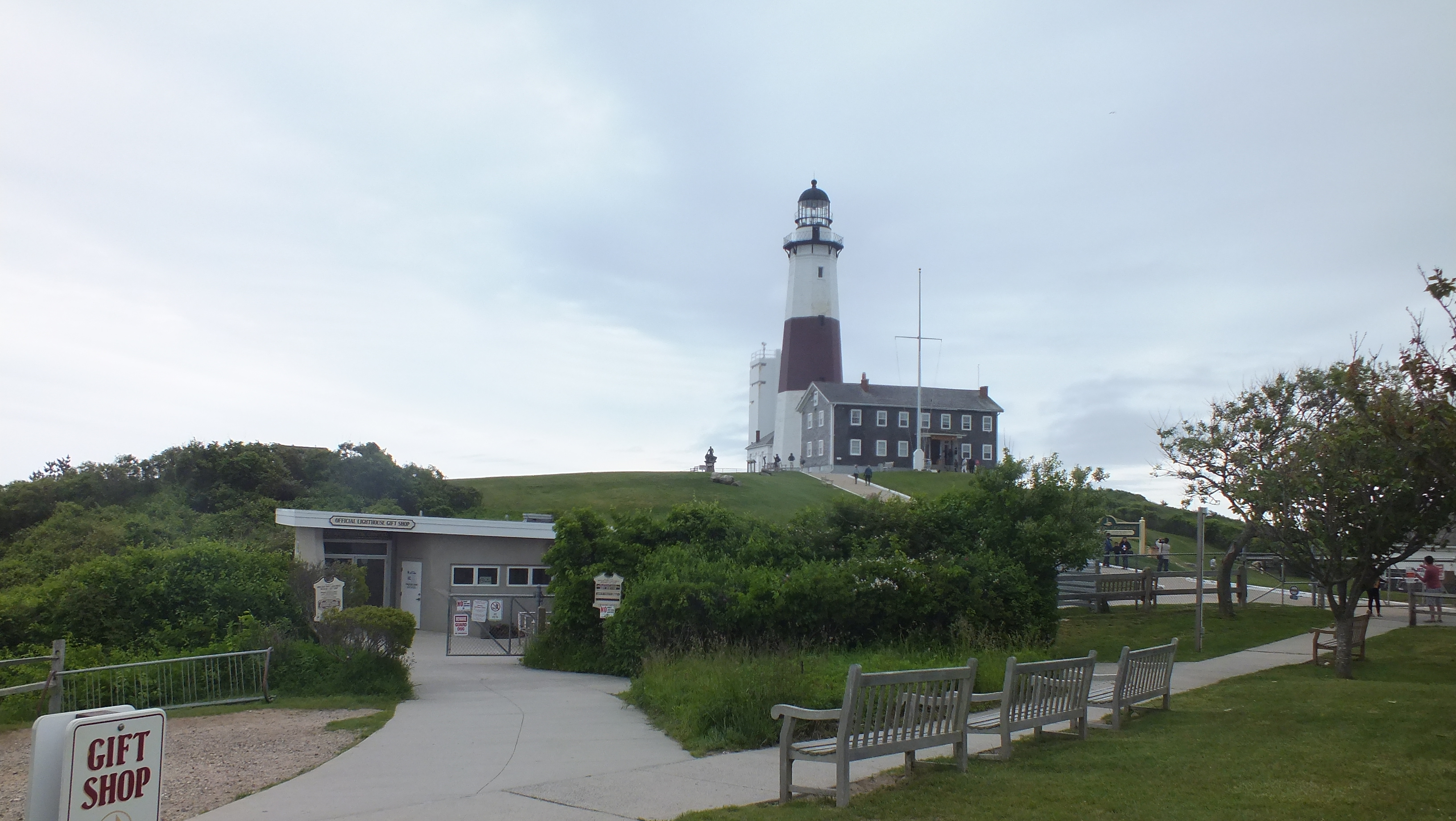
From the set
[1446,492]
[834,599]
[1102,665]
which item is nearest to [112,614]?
[834,599]

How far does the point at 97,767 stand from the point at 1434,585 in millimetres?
28395

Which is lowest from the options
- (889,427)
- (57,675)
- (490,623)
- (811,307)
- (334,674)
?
(490,623)

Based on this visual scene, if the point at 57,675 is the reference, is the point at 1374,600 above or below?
above

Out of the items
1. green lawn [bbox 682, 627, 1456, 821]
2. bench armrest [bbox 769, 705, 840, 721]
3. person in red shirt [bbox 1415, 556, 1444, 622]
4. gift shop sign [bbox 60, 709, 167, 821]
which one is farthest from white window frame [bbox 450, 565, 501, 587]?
gift shop sign [bbox 60, 709, 167, 821]

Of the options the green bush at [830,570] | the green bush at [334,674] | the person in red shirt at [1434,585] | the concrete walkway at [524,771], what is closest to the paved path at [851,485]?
the person in red shirt at [1434,585]

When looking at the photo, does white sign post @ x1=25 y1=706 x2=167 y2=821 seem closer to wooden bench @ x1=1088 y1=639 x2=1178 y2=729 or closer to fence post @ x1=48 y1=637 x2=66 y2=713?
fence post @ x1=48 y1=637 x2=66 y2=713

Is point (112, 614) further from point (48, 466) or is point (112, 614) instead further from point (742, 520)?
point (48, 466)

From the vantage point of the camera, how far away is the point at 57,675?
11148 mm

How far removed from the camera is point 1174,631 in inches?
889

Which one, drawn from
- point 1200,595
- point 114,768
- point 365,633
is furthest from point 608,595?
point 114,768

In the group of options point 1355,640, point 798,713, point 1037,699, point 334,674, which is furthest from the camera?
point 1355,640

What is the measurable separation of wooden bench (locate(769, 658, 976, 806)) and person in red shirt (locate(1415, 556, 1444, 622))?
19.6 metres

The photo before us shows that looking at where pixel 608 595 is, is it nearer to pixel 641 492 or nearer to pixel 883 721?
pixel 883 721

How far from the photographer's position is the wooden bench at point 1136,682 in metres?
10.7
